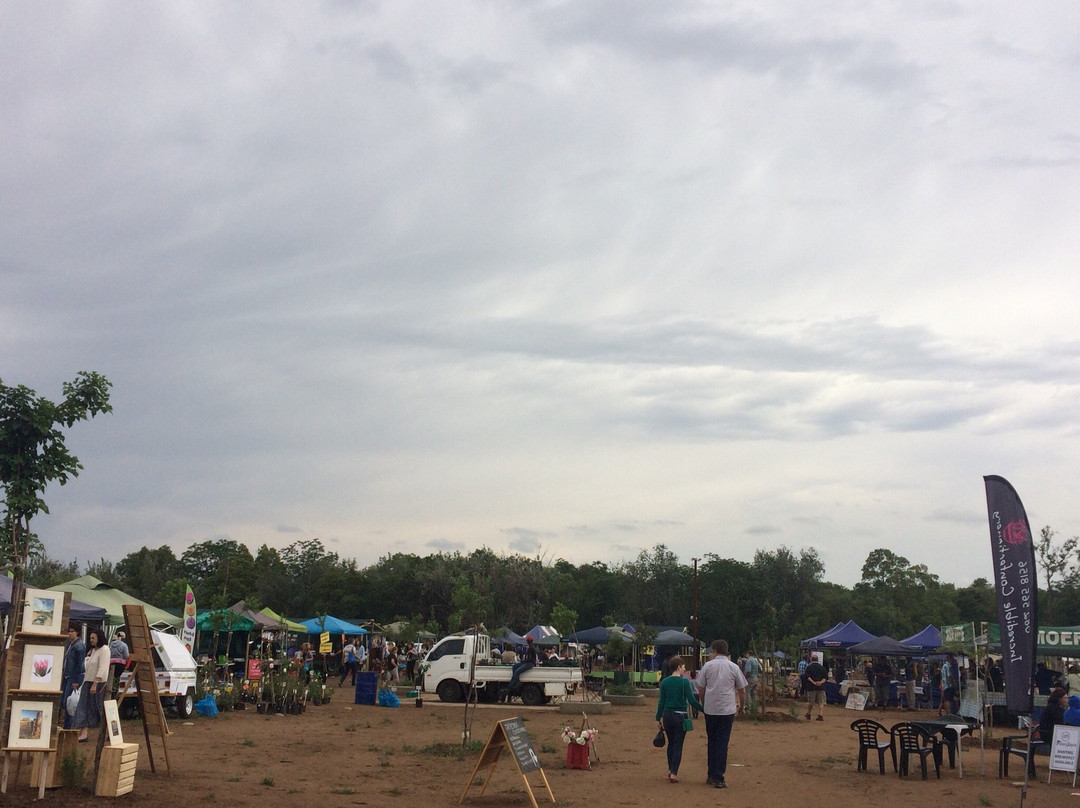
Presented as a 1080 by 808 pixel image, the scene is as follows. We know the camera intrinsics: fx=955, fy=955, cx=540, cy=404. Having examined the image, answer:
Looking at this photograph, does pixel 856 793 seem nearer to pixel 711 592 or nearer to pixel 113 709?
pixel 113 709

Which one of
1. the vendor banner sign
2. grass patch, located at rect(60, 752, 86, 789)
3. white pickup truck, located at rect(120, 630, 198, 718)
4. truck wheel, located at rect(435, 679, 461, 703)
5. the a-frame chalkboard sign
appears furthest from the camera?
truck wheel, located at rect(435, 679, 461, 703)

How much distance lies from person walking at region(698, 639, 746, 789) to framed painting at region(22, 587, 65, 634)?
7272 millimetres

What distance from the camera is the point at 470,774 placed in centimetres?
1225

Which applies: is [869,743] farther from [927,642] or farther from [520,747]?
[927,642]

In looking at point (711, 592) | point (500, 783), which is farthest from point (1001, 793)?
point (711, 592)

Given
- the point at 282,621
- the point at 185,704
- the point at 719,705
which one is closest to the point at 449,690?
the point at 185,704

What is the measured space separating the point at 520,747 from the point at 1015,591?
575 cm

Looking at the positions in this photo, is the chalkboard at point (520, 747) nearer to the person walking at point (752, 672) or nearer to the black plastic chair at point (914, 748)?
the black plastic chair at point (914, 748)

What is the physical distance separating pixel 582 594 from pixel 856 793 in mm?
68893

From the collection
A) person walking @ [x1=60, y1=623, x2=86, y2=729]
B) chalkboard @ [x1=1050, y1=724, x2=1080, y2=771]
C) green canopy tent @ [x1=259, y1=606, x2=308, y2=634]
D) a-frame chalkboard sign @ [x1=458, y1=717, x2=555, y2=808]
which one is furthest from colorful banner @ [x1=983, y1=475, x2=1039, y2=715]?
green canopy tent @ [x1=259, y1=606, x2=308, y2=634]

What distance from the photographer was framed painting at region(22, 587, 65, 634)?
961cm

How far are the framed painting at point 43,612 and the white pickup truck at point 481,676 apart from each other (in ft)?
49.7

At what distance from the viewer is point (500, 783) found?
11.7 m

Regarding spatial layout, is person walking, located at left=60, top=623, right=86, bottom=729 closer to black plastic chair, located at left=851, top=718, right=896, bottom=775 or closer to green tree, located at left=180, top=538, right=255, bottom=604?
black plastic chair, located at left=851, top=718, right=896, bottom=775
